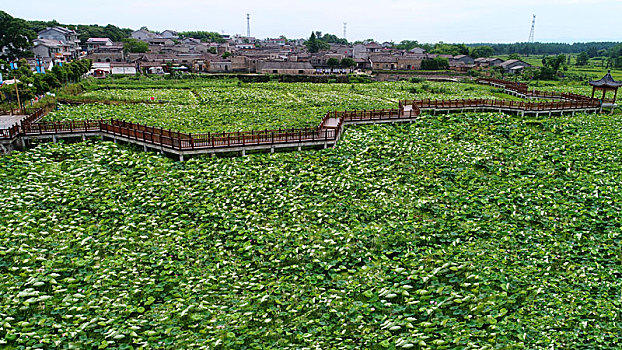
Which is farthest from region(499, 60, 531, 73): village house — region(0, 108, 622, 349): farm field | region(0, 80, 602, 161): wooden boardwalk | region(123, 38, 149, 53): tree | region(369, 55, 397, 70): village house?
region(123, 38, 149, 53): tree

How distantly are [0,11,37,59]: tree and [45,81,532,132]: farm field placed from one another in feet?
105

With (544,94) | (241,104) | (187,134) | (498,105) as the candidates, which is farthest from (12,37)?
(544,94)

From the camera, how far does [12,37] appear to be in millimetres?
68875

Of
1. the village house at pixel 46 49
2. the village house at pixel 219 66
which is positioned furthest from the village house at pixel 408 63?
the village house at pixel 46 49

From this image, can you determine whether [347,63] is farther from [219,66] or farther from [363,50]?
[363,50]

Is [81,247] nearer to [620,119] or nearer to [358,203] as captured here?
[358,203]

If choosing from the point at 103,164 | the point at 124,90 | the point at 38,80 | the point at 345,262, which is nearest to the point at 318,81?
the point at 124,90

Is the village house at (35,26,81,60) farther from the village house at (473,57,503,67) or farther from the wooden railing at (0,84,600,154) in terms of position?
the village house at (473,57,503,67)

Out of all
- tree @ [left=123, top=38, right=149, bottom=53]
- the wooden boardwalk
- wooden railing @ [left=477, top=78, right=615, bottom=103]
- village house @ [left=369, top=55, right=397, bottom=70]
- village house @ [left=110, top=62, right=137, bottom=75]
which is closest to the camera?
the wooden boardwalk

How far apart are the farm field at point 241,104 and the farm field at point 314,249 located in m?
9.02

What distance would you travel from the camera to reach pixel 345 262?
47.8 ft

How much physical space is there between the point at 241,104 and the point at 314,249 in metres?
29.3

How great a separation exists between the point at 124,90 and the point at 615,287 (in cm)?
5067

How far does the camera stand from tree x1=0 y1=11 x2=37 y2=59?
225 ft
